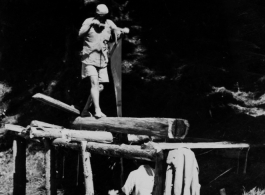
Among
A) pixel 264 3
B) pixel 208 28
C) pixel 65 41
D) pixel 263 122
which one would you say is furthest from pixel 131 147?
pixel 65 41

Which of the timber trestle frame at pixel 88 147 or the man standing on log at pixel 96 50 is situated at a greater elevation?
the man standing on log at pixel 96 50

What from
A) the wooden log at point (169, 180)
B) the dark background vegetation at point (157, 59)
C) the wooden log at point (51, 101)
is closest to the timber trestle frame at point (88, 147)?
the wooden log at point (169, 180)

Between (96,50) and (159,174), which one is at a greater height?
(96,50)

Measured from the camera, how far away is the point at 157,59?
49.3 ft

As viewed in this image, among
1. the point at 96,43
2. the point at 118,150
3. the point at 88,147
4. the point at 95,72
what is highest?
the point at 96,43

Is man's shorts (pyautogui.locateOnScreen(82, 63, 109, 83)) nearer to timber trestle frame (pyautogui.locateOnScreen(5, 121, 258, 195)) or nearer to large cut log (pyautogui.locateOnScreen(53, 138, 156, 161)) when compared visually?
timber trestle frame (pyautogui.locateOnScreen(5, 121, 258, 195))

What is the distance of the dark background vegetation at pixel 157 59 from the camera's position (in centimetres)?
1178

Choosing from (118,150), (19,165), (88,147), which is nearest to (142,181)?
(118,150)

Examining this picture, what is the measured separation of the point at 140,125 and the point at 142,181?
101 centimetres

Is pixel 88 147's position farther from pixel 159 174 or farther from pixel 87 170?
pixel 159 174

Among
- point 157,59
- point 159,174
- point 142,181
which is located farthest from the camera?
point 157,59

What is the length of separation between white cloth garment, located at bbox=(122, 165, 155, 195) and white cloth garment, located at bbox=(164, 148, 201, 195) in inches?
38.0

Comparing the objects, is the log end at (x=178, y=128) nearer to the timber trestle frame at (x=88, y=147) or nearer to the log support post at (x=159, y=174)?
the timber trestle frame at (x=88, y=147)

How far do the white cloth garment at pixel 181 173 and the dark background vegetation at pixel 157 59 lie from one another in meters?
3.87
